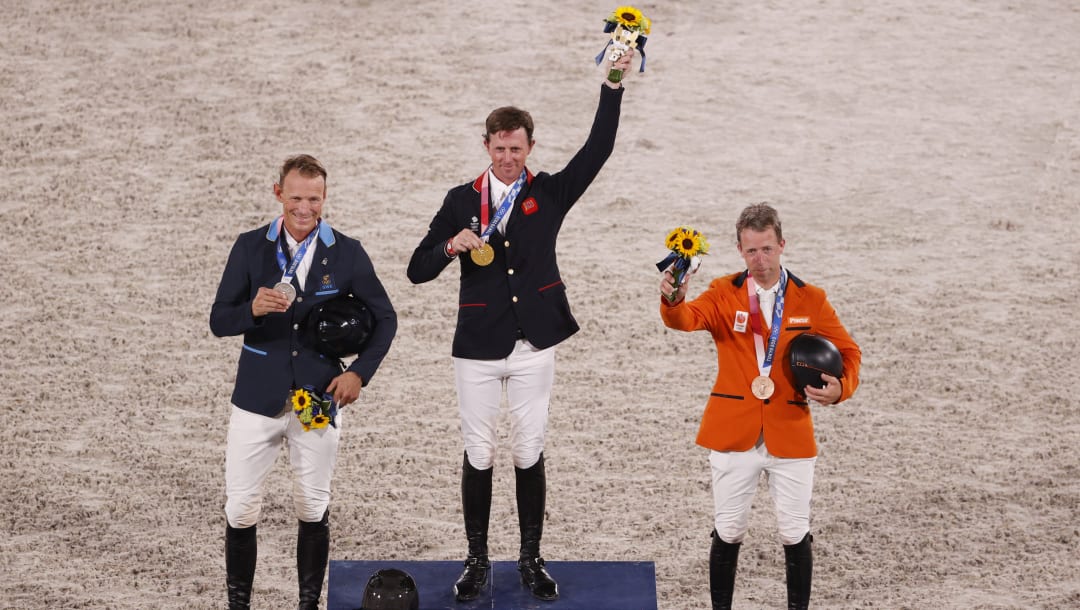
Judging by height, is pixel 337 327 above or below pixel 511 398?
above

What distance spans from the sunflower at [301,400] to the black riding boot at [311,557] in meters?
0.54

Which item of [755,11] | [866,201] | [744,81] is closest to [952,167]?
[866,201]

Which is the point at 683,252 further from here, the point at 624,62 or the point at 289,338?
the point at 289,338

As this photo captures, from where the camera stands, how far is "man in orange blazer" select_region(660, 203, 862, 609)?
188 inches

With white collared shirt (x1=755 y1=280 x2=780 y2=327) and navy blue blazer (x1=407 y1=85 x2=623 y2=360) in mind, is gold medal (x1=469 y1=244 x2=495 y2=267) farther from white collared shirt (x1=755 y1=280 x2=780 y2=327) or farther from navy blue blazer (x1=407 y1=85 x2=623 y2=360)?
white collared shirt (x1=755 y1=280 x2=780 y2=327)

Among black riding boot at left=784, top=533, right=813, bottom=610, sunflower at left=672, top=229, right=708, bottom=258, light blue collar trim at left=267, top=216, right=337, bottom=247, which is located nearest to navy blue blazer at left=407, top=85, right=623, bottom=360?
light blue collar trim at left=267, top=216, right=337, bottom=247

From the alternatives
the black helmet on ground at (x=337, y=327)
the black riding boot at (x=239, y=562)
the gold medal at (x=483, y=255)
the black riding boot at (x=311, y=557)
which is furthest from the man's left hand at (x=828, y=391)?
the black riding boot at (x=239, y=562)

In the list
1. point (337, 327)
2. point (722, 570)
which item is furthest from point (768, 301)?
point (337, 327)

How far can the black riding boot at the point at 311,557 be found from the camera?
4.94m

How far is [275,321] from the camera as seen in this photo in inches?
189

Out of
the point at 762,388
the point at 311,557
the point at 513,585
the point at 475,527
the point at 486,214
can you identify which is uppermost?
the point at 486,214

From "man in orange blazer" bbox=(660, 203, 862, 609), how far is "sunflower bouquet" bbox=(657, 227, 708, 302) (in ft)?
0.45

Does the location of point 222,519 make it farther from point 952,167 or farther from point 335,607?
point 952,167

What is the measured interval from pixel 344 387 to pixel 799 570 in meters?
1.84
